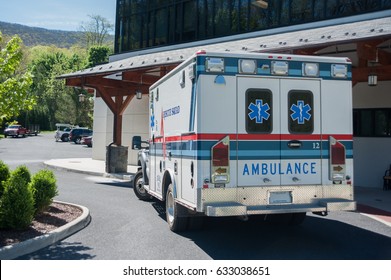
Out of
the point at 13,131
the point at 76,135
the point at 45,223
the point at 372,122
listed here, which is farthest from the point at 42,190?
the point at 13,131

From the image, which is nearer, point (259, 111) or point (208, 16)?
point (259, 111)

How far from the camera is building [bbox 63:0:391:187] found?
12.1 m

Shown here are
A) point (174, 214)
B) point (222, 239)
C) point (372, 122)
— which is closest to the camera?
point (222, 239)

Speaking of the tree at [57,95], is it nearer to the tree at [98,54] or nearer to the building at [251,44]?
the tree at [98,54]

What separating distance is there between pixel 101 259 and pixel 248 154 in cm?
267

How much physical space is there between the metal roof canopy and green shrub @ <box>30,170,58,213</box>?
529cm

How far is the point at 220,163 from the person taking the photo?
20.8ft

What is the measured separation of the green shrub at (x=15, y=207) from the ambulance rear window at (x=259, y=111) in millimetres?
3865

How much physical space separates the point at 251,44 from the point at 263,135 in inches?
334

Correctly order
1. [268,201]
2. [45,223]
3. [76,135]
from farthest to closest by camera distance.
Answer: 1. [76,135]
2. [45,223]
3. [268,201]

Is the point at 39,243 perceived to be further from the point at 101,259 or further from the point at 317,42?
the point at 317,42

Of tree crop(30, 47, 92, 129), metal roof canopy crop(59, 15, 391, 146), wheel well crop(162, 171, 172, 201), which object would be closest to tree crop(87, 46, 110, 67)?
tree crop(30, 47, 92, 129)

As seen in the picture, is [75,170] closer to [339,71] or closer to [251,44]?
[251,44]

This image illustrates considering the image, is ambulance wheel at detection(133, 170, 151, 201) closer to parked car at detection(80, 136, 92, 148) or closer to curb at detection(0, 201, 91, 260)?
curb at detection(0, 201, 91, 260)
